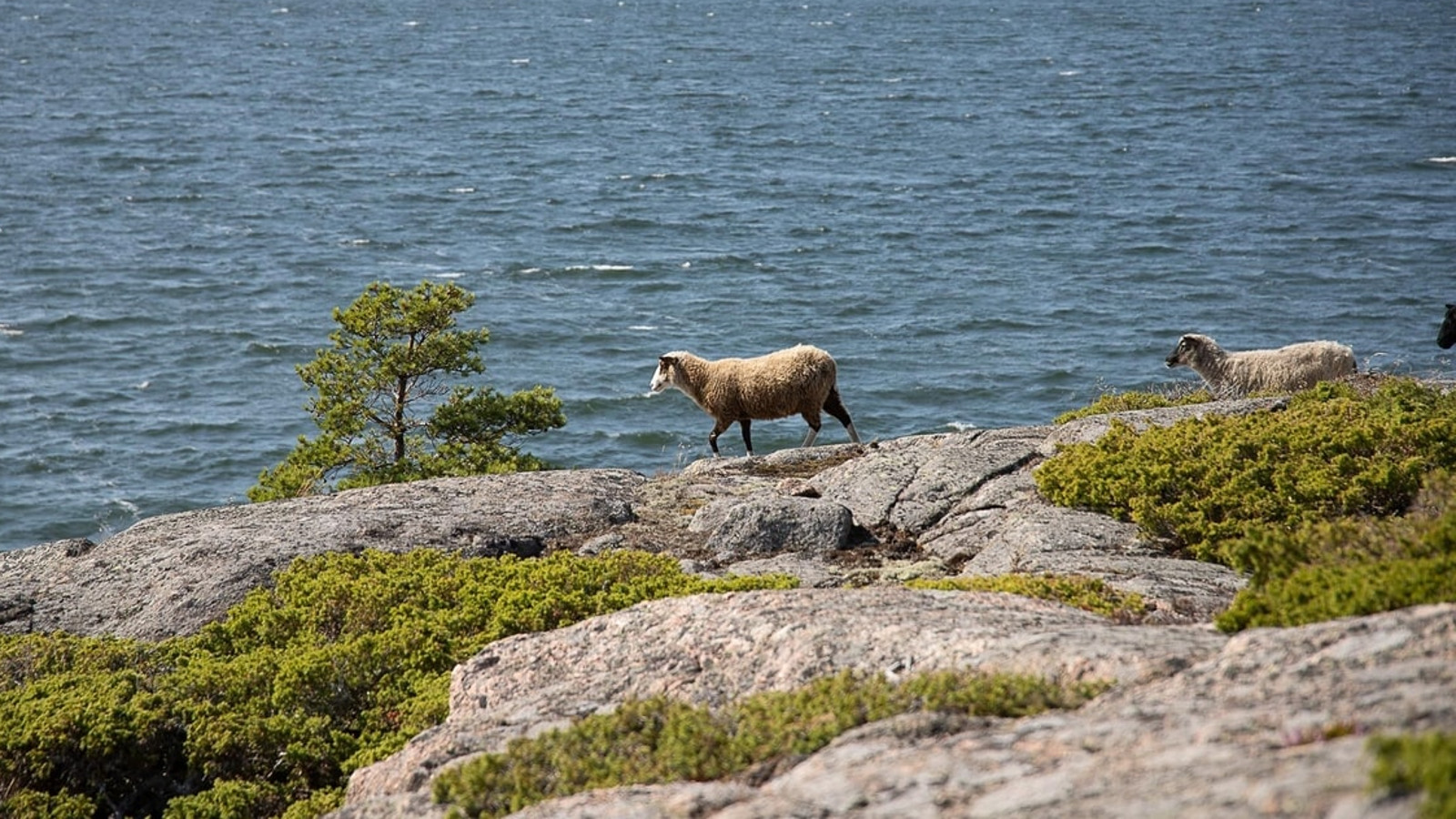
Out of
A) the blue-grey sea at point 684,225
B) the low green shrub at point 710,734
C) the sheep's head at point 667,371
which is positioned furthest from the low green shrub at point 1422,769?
the sheep's head at point 667,371

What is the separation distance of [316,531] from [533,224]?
48860mm

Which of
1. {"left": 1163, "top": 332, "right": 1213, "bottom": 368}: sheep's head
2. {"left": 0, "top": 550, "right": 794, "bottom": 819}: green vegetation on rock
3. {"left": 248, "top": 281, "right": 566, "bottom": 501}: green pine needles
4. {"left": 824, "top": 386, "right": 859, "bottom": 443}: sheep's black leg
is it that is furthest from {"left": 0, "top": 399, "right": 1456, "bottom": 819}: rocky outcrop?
{"left": 1163, "top": 332, "right": 1213, "bottom": 368}: sheep's head

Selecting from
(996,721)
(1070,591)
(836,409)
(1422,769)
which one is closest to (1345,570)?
(996,721)

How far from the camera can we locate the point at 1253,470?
13.3 m

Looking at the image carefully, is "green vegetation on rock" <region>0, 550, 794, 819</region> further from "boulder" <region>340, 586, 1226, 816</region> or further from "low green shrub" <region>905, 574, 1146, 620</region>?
"low green shrub" <region>905, 574, 1146, 620</region>

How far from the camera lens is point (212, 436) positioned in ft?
135

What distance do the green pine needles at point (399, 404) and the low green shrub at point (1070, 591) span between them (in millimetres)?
10532

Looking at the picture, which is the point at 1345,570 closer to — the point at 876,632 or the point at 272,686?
the point at 876,632

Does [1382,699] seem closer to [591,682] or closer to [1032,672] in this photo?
[1032,672]

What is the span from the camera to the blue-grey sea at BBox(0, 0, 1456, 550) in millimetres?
42656

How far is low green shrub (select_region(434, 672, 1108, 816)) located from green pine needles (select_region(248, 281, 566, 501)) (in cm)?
1285

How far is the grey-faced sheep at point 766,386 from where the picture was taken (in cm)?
2262

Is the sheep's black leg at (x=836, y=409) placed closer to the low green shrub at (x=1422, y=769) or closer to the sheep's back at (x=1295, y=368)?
the sheep's back at (x=1295, y=368)

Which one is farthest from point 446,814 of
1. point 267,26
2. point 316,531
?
point 267,26
